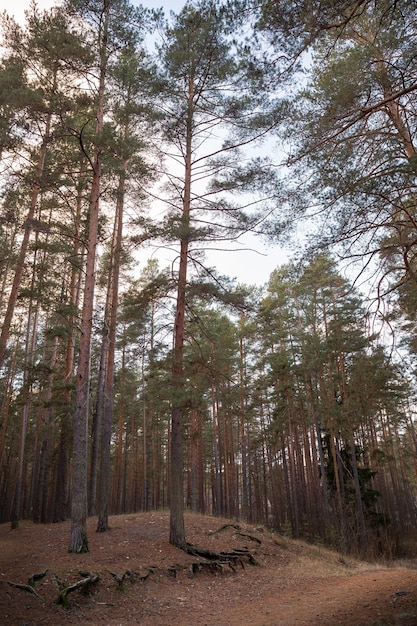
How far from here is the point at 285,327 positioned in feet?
73.8

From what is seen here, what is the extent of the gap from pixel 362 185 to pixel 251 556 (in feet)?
33.1

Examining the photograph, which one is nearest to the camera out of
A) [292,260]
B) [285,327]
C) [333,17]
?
[333,17]

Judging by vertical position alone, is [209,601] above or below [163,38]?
below

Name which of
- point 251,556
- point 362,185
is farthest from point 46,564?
point 362,185

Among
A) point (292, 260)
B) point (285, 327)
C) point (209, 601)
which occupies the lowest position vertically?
point (209, 601)

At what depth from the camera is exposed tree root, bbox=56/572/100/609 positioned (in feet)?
20.5

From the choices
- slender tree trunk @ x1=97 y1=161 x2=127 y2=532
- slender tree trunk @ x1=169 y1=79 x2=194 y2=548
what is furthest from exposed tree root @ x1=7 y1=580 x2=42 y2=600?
slender tree trunk @ x1=97 y1=161 x2=127 y2=532

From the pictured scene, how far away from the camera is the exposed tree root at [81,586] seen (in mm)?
6250

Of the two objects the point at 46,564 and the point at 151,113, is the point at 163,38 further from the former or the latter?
the point at 46,564

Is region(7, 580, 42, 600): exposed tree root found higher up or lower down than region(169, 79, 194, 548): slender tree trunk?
lower down

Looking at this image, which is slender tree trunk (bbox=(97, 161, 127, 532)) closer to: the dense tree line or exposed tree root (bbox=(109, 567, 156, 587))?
the dense tree line

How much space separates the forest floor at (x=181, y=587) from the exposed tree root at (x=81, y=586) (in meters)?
0.07

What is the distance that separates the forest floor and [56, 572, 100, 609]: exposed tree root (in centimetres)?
7

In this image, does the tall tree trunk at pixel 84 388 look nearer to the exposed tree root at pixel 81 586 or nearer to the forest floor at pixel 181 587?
the forest floor at pixel 181 587
